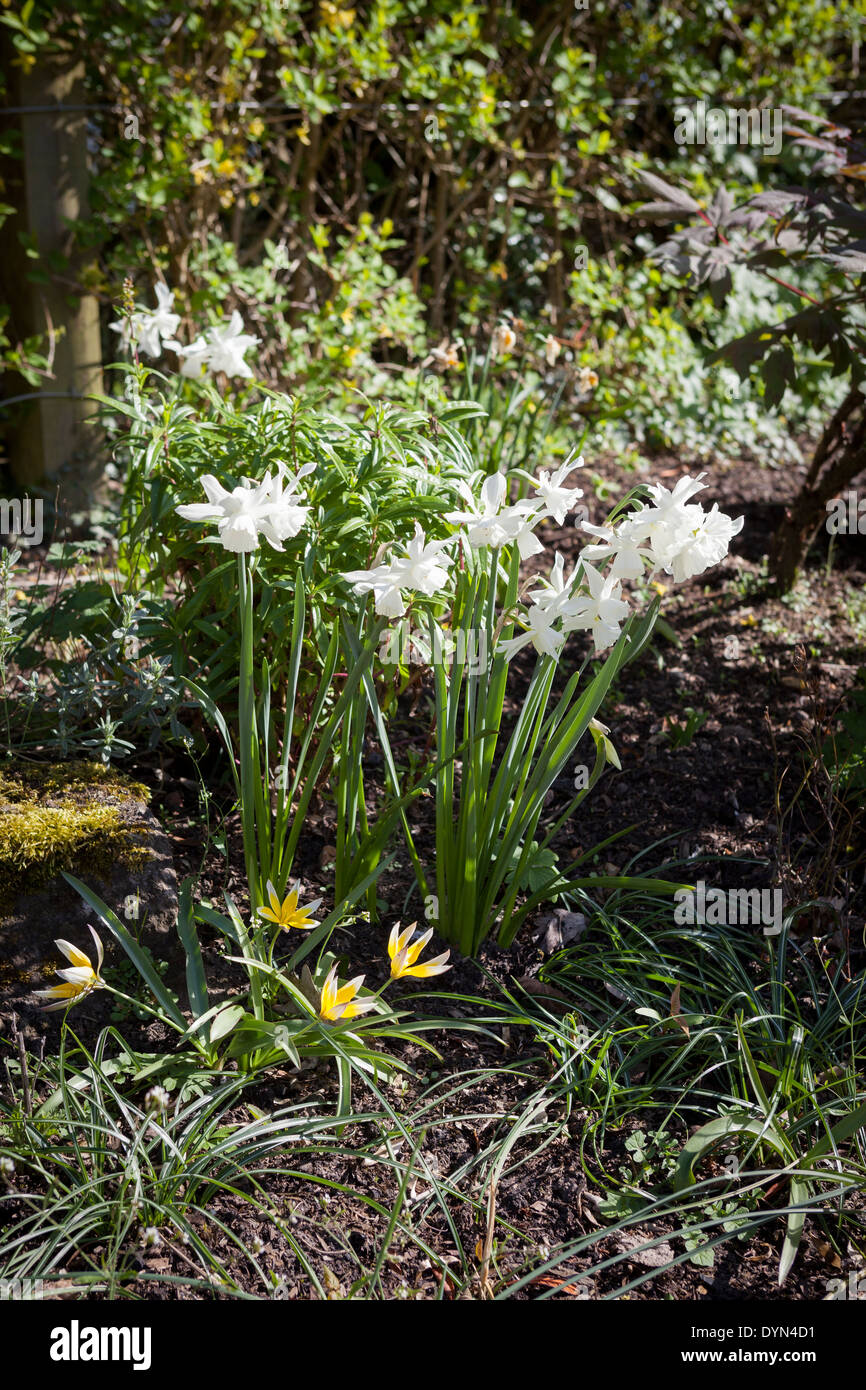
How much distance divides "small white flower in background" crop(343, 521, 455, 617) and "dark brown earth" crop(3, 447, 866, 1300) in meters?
0.77

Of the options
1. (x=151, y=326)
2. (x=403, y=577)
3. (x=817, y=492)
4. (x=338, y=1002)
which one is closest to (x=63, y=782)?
(x=338, y=1002)

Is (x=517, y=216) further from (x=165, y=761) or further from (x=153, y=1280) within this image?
(x=153, y=1280)

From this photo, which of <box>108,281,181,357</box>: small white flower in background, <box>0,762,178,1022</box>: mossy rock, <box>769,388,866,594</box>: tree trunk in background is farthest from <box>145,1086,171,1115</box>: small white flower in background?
<box>769,388,866,594</box>: tree trunk in background

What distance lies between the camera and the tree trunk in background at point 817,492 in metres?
3.38

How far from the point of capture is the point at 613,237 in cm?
570

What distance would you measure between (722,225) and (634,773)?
6.18ft

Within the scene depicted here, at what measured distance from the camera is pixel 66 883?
6.40 ft

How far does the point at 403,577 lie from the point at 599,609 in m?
0.35

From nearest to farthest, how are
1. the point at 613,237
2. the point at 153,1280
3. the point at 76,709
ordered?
the point at 153,1280 < the point at 76,709 < the point at 613,237

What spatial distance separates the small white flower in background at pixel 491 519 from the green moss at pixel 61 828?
883mm

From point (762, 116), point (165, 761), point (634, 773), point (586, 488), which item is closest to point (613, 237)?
point (762, 116)

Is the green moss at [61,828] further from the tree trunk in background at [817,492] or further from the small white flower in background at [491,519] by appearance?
the tree trunk in background at [817,492]

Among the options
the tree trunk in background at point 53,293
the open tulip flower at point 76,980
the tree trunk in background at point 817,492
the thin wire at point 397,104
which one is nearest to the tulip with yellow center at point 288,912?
the open tulip flower at point 76,980
